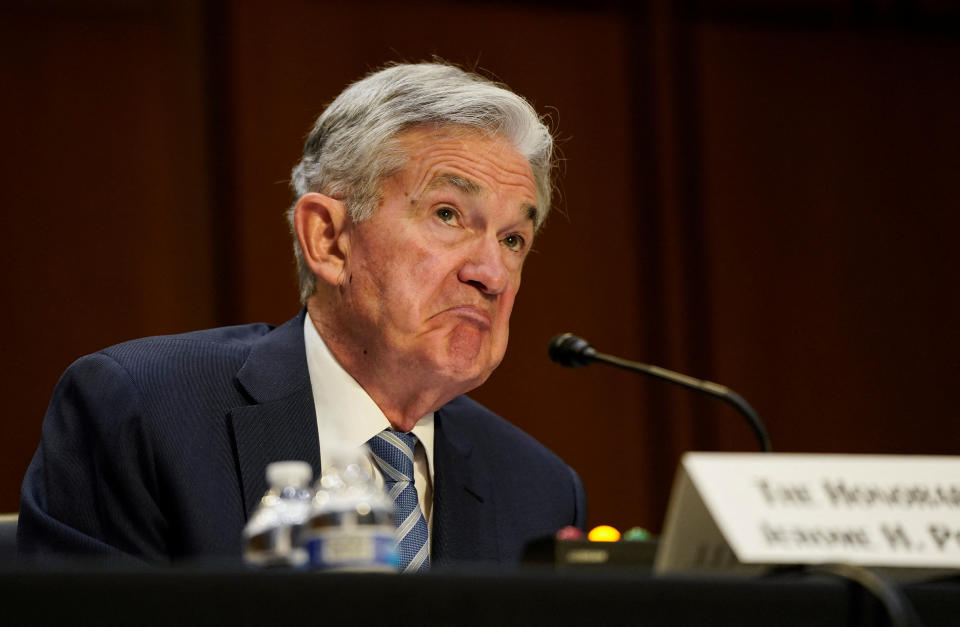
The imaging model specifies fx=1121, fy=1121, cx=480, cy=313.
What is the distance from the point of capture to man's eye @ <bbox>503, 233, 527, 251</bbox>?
1900mm

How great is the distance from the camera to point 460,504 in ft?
5.77

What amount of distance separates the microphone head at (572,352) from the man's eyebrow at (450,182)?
0.33 metres

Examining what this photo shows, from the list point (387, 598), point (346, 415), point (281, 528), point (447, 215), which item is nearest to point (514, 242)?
point (447, 215)

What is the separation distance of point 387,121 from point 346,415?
0.49 meters

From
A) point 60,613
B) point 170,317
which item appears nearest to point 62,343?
point 170,317

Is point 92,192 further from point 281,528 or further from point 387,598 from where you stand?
point 387,598

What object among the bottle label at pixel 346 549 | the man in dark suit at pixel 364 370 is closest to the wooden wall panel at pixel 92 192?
the man in dark suit at pixel 364 370

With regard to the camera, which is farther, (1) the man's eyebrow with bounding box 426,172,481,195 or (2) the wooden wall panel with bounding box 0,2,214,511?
(2) the wooden wall panel with bounding box 0,2,214,511

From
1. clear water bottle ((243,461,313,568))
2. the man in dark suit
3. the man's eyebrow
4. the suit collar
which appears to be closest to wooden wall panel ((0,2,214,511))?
the man in dark suit

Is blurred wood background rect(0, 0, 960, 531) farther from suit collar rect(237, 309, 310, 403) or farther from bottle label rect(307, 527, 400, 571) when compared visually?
bottle label rect(307, 527, 400, 571)

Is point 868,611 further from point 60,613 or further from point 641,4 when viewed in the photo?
point 641,4

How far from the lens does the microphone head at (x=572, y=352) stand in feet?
5.33

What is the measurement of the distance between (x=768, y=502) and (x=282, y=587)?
39 centimetres

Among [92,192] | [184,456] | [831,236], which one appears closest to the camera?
[184,456]
